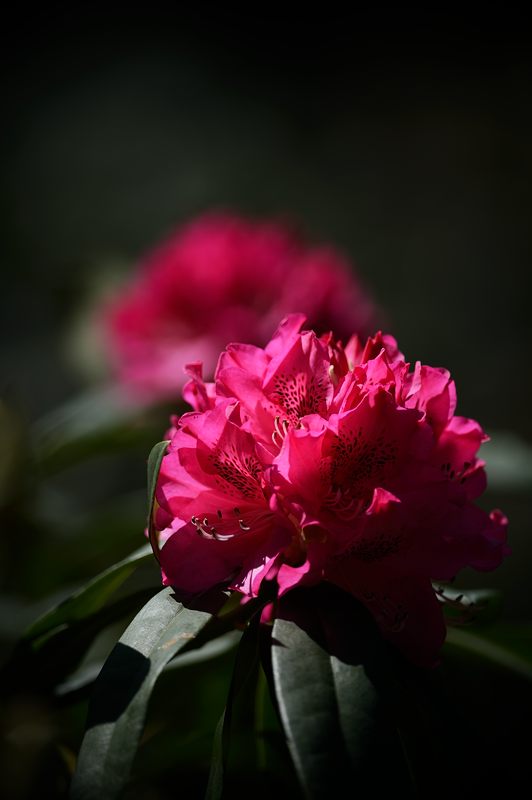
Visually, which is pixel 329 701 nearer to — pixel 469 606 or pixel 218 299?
pixel 469 606

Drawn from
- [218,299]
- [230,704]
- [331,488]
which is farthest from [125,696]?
[218,299]

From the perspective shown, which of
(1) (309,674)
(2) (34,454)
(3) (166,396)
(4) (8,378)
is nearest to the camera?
(1) (309,674)

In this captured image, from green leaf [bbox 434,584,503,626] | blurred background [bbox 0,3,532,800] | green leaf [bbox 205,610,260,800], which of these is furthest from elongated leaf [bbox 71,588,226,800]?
blurred background [bbox 0,3,532,800]

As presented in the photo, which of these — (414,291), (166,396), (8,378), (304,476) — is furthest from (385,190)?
(304,476)

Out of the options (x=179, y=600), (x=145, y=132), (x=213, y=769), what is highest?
(x=145, y=132)

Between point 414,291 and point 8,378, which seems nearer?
point 8,378

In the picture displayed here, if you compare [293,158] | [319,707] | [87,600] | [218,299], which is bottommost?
[319,707]

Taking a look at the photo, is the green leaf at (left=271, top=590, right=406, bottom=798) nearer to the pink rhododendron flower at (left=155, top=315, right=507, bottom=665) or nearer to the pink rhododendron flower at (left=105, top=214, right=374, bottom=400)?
the pink rhododendron flower at (left=155, top=315, right=507, bottom=665)

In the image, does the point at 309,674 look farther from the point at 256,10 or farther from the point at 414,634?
the point at 256,10
